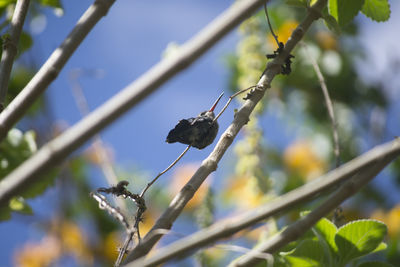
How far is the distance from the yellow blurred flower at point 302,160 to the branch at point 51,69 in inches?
79.3

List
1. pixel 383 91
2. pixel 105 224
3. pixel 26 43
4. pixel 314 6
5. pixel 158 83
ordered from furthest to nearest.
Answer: pixel 383 91
pixel 105 224
pixel 26 43
pixel 314 6
pixel 158 83

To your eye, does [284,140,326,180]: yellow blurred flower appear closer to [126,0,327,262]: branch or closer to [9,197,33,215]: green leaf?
[9,197,33,215]: green leaf

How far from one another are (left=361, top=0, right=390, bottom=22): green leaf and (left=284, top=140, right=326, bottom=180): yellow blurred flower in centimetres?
151

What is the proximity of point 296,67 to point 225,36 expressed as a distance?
2453mm

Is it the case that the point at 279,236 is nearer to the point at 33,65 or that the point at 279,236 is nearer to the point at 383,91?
the point at 33,65

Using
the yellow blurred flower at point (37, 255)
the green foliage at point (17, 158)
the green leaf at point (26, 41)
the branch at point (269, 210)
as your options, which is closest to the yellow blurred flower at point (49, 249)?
the yellow blurred flower at point (37, 255)

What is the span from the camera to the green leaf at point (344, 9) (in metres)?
0.98

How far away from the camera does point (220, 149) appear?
794 mm

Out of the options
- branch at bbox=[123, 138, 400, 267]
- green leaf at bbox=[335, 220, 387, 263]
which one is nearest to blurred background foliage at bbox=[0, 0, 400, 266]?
green leaf at bbox=[335, 220, 387, 263]

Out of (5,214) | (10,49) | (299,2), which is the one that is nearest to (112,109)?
A: (10,49)

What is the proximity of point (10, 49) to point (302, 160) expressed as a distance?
210 centimetres

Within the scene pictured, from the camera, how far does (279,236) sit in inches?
23.5

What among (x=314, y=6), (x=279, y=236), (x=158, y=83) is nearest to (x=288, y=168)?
(x=314, y=6)

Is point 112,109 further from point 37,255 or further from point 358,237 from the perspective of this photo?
point 37,255
